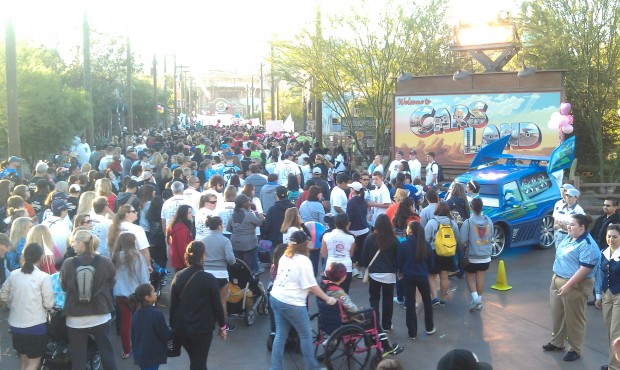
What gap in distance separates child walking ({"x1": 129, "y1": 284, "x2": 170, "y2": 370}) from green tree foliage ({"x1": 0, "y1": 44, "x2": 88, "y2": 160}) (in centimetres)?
1510

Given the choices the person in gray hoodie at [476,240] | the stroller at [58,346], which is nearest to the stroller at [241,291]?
the stroller at [58,346]

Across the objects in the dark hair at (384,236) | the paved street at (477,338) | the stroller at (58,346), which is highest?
the dark hair at (384,236)

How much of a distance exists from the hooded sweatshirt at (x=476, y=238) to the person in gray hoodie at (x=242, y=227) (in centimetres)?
298

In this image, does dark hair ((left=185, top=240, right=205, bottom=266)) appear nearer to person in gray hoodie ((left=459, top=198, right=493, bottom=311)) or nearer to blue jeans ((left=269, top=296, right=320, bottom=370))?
blue jeans ((left=269, top=296, right=320, bottom=370))

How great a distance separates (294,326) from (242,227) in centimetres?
314

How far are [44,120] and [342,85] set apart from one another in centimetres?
1056

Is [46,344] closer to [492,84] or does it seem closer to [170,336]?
[170,336]

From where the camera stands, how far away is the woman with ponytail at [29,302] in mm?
6758

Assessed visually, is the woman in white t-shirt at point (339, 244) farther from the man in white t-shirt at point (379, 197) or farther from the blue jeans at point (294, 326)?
the man in white t-shirt at point (379, 197)

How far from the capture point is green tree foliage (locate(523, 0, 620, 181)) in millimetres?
21719

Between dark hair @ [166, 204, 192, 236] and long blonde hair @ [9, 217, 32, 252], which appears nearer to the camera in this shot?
long blonde hair @ [9, 217, 32, 252]

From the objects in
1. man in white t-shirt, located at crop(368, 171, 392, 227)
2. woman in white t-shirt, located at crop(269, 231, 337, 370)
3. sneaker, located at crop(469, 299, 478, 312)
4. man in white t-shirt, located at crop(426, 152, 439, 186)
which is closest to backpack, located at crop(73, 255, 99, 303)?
woman in white t-shirt, located at crop(269, 231, 337, 370)

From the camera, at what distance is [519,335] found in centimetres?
909

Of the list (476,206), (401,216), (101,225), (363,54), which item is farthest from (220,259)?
(363,54)
